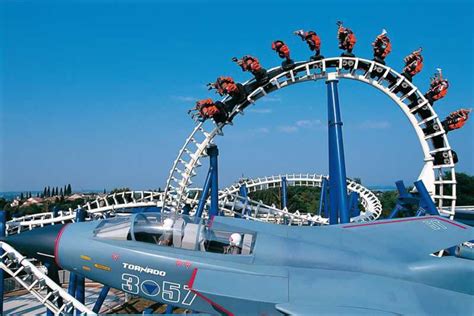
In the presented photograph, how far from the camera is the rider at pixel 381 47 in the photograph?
452 inches

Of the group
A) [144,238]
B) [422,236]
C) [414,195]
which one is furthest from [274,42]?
[144,238]

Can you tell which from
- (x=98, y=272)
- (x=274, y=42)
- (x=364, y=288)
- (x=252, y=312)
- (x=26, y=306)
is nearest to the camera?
(x=252, y=312)

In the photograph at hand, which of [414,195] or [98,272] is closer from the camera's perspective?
[98,272]

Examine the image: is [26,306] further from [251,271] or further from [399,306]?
[399,306]

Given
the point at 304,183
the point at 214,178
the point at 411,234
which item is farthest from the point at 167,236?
the point at 304,183

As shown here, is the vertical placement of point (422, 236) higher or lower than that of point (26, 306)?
higher

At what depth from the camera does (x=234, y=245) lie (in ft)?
15.5

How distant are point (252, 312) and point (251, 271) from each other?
0.49 meters

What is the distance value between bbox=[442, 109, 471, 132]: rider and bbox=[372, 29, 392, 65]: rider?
2.94m

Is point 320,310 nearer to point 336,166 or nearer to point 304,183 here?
point 336,166

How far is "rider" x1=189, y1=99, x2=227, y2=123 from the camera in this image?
11523 mm

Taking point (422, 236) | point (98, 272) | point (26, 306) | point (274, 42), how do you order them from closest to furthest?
point (98, 272), point (422, 236), point (274, 42), point (26, 306)

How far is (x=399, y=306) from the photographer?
4266 mm

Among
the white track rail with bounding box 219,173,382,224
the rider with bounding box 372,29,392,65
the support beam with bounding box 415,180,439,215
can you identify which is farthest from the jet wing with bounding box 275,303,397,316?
the white track rail with bounding box 219,173,382,224
